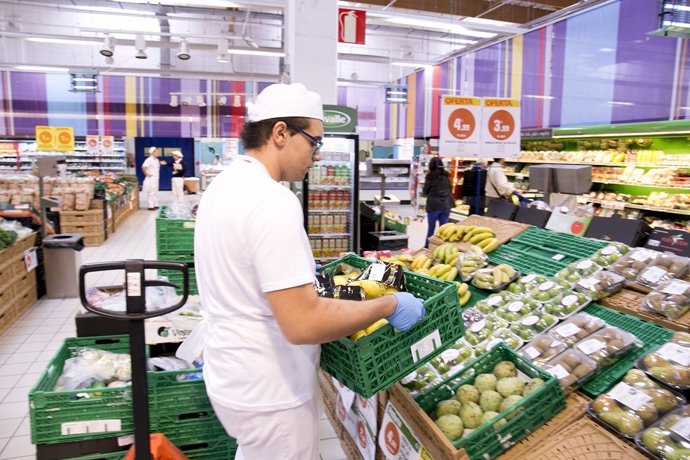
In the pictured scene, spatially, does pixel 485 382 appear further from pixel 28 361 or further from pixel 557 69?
pixel 557 69

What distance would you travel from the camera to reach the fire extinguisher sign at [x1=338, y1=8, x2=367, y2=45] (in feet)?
26.3

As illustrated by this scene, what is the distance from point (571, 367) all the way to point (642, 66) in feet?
27.1

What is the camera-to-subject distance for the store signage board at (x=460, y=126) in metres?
6.80

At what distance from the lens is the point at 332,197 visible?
6.91 meters

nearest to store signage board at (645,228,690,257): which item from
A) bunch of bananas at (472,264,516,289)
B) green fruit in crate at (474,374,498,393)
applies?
bunch of bananas at (472,264,516,289)

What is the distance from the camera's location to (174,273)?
4.52m

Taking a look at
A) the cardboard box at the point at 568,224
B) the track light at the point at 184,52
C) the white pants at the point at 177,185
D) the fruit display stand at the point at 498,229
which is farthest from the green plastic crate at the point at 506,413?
the white pants at the point at 177,185

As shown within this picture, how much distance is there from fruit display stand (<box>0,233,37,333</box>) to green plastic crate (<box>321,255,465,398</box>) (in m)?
4.46

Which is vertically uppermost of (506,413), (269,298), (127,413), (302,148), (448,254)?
(302,148)

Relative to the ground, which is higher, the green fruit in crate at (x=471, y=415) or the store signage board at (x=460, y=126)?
the store signage board at (x=460, y=126)

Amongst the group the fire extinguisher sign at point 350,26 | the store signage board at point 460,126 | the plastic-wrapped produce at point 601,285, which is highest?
the fire extinguisher sign at point 350,26

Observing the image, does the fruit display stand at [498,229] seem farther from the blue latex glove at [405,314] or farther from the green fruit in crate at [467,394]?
the blue latex glove at [405,314]

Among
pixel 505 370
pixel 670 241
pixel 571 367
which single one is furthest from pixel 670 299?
pixel 505 370

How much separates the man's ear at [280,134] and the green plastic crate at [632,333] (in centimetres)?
167
